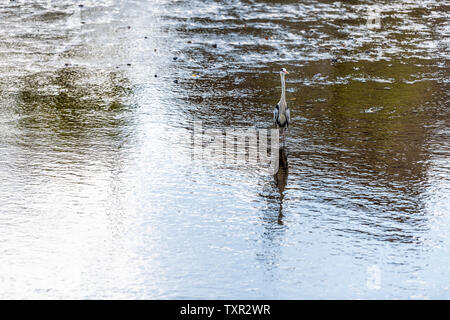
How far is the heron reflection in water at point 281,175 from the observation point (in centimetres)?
792

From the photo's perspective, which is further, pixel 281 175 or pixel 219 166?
pixel 219 166

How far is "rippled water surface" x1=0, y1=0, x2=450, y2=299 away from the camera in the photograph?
260 inches

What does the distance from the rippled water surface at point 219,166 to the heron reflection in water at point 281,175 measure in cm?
3

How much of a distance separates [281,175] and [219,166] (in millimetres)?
981

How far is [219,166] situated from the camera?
920 cm

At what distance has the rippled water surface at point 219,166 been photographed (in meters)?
→ 6.59

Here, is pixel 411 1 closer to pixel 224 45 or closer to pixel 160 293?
pixel 224 45

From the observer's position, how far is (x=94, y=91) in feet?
40.0

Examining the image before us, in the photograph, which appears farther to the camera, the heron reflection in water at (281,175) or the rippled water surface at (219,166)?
the heron reflection in water at (281,175)

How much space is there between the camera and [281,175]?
8875 millimetres

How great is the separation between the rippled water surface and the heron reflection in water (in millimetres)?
30

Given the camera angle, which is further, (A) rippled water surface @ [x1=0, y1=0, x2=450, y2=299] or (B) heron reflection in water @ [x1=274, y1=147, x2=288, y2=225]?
(B) heron reflection in water @ [x1=274, y1=147, x2=288, y2=225]

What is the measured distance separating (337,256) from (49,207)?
3.77 meters

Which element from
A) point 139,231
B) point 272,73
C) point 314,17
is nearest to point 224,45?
point 272,73
